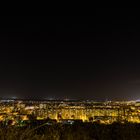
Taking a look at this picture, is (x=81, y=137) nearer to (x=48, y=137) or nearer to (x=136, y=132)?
(x=48, y=137)

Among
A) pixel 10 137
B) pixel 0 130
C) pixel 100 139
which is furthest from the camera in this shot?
pixel 100 139

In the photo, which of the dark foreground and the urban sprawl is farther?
the urban sprawl

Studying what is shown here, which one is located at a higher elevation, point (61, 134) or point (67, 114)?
point (67, 114)

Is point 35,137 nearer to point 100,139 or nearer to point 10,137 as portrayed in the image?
point 10,137

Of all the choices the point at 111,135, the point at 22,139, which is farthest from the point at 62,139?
the point at 111,135

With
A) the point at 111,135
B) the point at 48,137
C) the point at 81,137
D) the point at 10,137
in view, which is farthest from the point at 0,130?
the point at 111,135

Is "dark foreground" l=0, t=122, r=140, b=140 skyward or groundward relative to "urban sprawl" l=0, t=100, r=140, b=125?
groundward

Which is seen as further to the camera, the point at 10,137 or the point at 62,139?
the point at 62,139

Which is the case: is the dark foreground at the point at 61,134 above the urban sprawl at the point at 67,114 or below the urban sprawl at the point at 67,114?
below

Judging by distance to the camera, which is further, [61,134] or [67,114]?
[67,114]

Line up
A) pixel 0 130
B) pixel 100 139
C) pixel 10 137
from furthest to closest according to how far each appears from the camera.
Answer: pixel 100 139 < pixel 0 130 < pixel 10 137

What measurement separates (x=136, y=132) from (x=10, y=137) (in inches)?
114

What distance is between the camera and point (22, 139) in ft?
18.2

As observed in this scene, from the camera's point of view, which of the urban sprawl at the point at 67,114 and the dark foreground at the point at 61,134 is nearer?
the dark foreground at the point at 61,134
